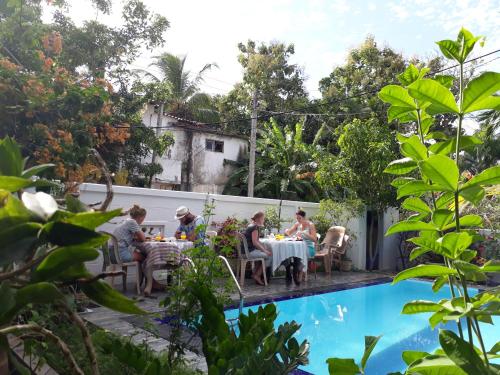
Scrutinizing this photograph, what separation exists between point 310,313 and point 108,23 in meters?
12.6

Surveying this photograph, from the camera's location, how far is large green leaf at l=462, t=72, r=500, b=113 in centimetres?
86

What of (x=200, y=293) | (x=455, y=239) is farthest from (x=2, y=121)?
(x=455, y=239)

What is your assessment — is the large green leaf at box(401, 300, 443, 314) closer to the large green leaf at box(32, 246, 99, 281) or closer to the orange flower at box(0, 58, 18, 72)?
the large green leaf at box(32, 246, 99, 281)

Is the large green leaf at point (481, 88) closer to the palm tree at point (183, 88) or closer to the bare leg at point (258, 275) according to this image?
the bare leg at point (258, 275)

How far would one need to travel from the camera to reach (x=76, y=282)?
77 centimetres

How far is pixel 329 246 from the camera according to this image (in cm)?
1037

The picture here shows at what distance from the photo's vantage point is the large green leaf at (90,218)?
0.66m

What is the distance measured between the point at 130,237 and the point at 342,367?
6471 millimetres

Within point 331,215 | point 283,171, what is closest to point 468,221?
point 331,215

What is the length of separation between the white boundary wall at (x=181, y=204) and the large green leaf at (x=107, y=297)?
603 centimetres

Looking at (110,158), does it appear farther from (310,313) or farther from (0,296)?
(0,296)

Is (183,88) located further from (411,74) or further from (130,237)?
(411,74)

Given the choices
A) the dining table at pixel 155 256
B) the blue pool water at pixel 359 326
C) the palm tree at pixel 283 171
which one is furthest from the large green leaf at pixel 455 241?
the palm tree at pixel 283 171

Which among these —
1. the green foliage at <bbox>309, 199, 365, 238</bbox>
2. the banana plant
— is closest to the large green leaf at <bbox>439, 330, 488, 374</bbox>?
the banana plant
